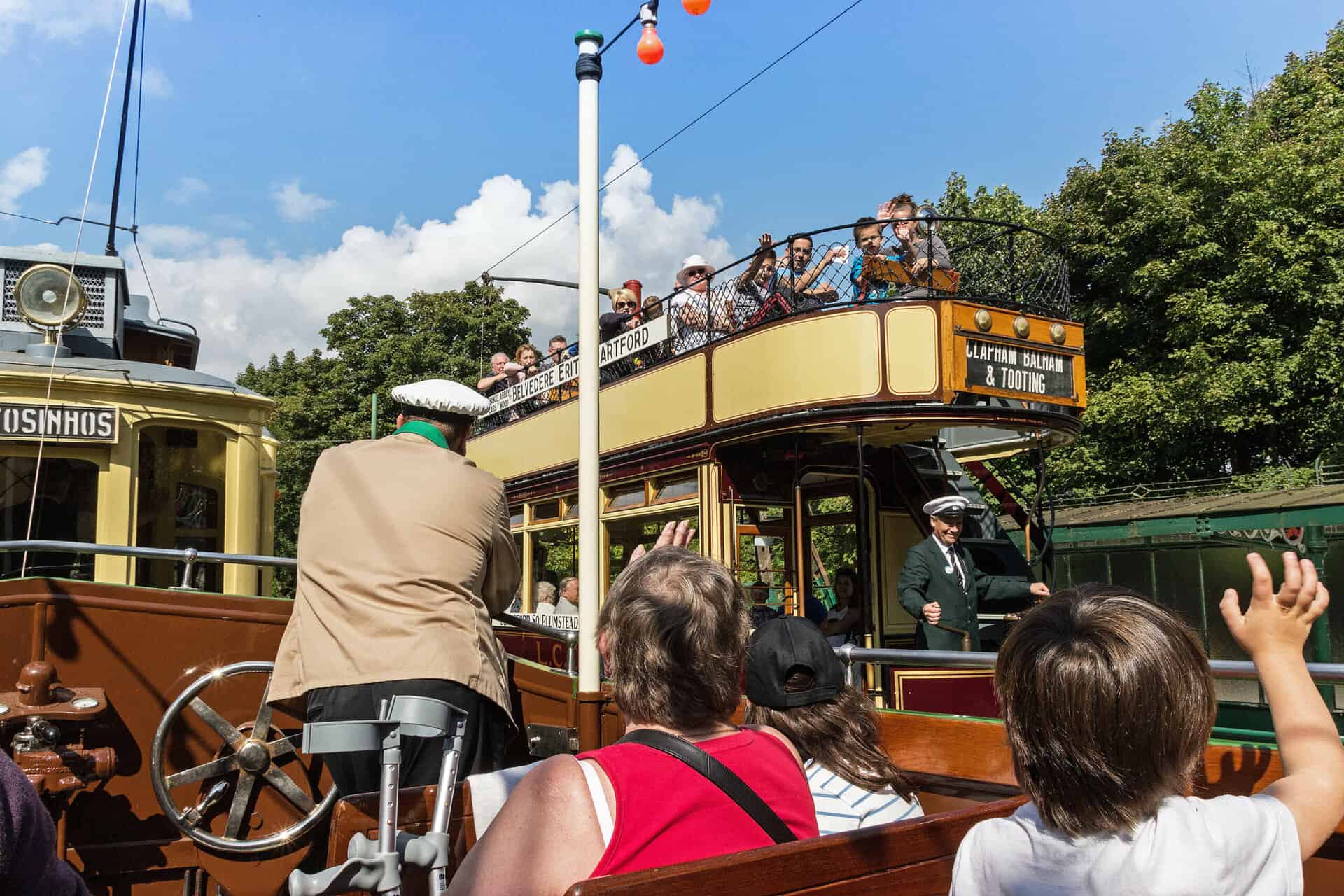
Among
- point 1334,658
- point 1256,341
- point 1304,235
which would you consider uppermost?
point 1304,235

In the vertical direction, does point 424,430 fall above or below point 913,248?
below

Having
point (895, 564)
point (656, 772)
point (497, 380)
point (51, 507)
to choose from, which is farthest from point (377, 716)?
point (497, 380)

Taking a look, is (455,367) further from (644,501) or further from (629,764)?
(629,764)

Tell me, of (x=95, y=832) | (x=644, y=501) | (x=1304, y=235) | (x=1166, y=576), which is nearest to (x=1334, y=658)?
(x=1166, y=576)

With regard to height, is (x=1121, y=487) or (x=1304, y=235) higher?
(x=1304, y=235)

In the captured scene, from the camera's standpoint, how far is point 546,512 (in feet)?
37.0

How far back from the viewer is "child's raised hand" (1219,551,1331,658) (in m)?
1.61

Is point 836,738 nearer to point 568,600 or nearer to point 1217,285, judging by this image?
point 568,600

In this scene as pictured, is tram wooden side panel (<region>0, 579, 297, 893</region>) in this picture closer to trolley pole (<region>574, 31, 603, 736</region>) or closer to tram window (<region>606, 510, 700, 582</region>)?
trolley pole (<region>574, 31, 603, 736</region>)

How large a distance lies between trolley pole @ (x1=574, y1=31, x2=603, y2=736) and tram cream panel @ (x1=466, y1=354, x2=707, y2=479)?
132 inches

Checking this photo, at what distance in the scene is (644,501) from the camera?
9469mm

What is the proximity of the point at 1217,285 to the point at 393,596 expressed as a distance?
2287cm

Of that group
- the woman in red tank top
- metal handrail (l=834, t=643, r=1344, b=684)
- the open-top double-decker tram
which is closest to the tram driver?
the open-top double-decker tram

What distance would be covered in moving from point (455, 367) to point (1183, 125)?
2083cm
